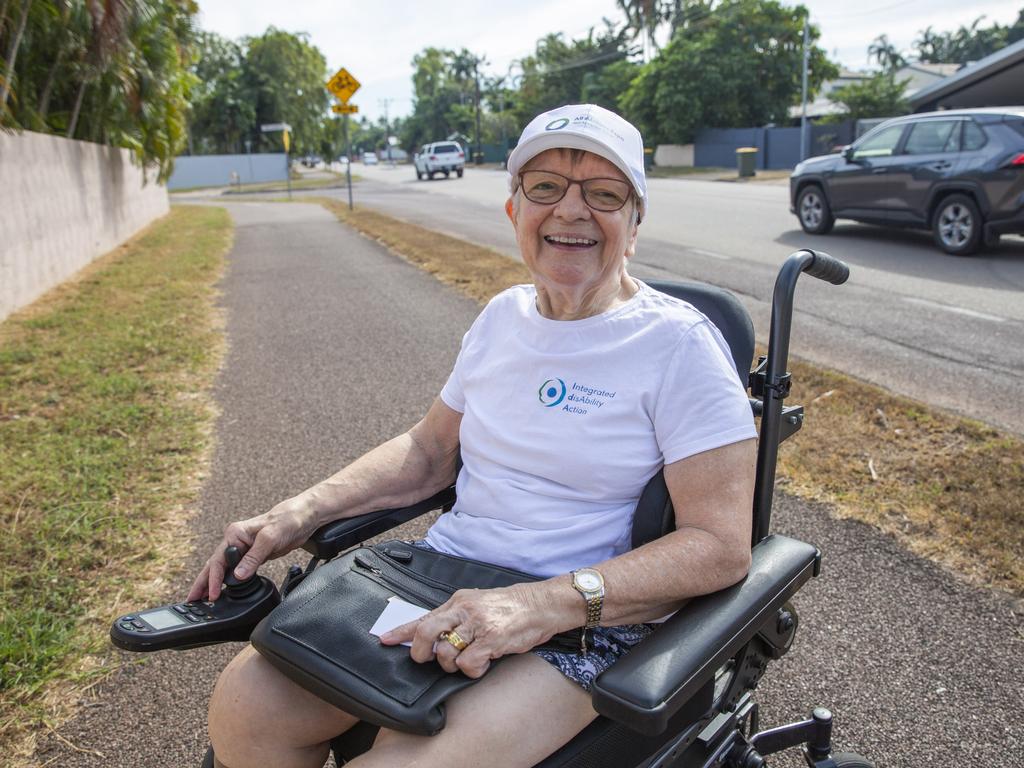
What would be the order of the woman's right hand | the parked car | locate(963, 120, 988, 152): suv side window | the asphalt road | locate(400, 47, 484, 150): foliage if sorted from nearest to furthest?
the woman's right hand → the asphalt road → locate(963, 120, 988, 152): suv side window → the parked car → locate(400, 47, 484, 150): foliage

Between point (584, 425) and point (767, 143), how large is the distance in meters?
38.8

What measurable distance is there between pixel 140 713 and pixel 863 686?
2.16 metres

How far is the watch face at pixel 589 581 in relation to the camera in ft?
5.19

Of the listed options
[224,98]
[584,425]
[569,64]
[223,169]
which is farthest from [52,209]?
[569,64]

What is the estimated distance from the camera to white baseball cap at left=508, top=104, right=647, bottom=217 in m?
1.82

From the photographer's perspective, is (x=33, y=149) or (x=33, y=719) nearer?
(x=33, y=719)

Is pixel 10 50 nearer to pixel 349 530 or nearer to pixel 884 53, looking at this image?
pixel 349 530

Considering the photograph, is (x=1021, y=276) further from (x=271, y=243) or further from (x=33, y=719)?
(x=271, y=243)

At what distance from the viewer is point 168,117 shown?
17266 millimetres

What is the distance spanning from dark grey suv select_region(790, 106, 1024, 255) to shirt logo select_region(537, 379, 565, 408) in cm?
925

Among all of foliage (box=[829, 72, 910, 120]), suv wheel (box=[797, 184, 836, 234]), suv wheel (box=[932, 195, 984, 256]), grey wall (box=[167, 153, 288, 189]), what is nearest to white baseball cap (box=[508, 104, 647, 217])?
suv wheel (box=[932, 195, 984, 256])

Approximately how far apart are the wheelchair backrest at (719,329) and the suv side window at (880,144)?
10034 mm

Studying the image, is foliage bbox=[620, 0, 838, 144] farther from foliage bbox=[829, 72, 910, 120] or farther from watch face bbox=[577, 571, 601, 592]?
watch face bbox=[577, 571, 601, 592]

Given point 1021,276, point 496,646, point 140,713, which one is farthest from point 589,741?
point 1021,276
